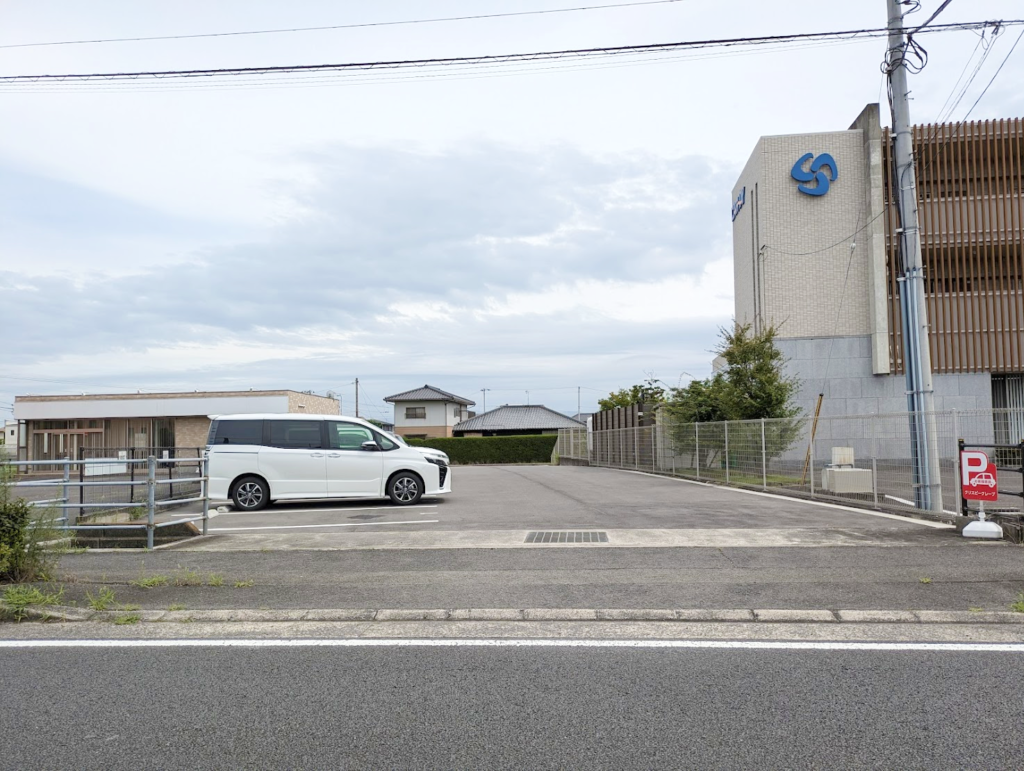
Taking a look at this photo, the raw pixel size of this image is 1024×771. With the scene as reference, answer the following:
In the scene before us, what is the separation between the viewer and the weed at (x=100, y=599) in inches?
265

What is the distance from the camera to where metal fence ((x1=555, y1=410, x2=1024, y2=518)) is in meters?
12.6

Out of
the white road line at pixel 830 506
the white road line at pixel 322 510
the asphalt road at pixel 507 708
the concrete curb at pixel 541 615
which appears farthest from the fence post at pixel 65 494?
the white road line at pixel 830 506

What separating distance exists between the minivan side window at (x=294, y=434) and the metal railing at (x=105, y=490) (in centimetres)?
173

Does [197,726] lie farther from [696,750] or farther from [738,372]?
[738,372]

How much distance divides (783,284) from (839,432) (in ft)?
66.5

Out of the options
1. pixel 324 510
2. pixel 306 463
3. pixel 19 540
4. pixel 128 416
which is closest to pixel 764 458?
pixel 324 510

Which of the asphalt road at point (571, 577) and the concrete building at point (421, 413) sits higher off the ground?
the concrete building at point (421, 413)

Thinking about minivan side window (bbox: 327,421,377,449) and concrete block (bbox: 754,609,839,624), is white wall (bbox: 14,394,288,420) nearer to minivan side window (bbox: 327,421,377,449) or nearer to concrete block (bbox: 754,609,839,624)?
minivan side window (bbox: 327,421,377,449)

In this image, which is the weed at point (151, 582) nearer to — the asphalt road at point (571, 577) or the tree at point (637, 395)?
the asphalt road at point (571, 577)

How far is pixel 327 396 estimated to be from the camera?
57000 mm

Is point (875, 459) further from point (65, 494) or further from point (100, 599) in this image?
point (65, 494)

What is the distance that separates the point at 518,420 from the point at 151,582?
64155mm

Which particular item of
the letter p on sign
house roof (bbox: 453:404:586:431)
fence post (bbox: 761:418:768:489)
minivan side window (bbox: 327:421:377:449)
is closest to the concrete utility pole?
the letter p on sign

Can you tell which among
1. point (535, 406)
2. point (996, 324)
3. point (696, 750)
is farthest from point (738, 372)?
point (535, 406)
